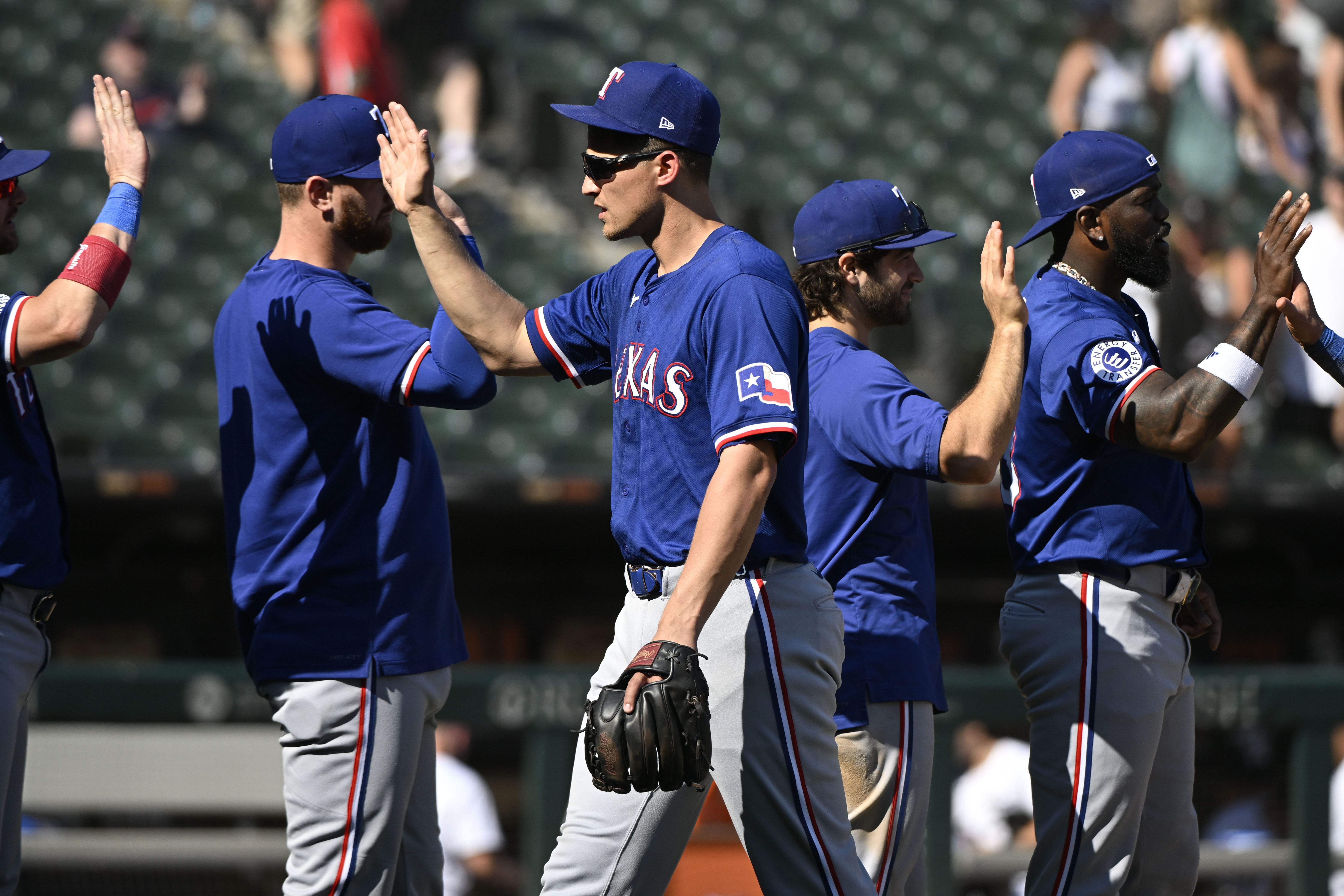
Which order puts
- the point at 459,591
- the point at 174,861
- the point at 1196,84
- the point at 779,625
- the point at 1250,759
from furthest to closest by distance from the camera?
1. the point at 1196,84
2. the point at 459,591
3. the point at 1250,759
4. the point at 174,861
5. the point at 779,625

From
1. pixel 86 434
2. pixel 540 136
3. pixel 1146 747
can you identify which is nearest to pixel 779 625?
pixel 1146 747

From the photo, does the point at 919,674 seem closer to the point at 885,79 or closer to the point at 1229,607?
the point at 1229,607

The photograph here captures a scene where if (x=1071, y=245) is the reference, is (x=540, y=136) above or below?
above

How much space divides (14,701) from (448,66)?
6.75m

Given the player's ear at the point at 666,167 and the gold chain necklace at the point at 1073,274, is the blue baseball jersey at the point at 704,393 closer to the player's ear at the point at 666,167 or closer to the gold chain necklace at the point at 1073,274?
the player's ear at the point at 666,167

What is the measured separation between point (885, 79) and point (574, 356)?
7585mm

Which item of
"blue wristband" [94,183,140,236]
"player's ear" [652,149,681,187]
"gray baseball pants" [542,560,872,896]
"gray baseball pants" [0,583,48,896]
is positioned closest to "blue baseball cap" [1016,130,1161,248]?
"player's ear" [652,149,681,187]

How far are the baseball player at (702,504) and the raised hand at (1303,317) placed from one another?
1.15 meters

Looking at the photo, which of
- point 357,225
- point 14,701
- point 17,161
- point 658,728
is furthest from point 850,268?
point 14,701

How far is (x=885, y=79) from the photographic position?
32.2 feet

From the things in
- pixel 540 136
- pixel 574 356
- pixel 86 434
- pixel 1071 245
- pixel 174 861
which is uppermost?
pixel 540 136

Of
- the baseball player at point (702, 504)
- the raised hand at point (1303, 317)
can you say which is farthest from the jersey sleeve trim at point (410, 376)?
the raised hand at point (1303, 317)

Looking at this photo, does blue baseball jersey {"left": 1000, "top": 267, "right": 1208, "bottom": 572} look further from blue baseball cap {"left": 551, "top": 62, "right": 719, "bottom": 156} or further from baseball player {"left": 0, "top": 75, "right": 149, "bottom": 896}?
baseball player {"left": 0, "top": 75, "right": 149, "bottom": 896}

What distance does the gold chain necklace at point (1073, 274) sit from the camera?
9.88 feet
